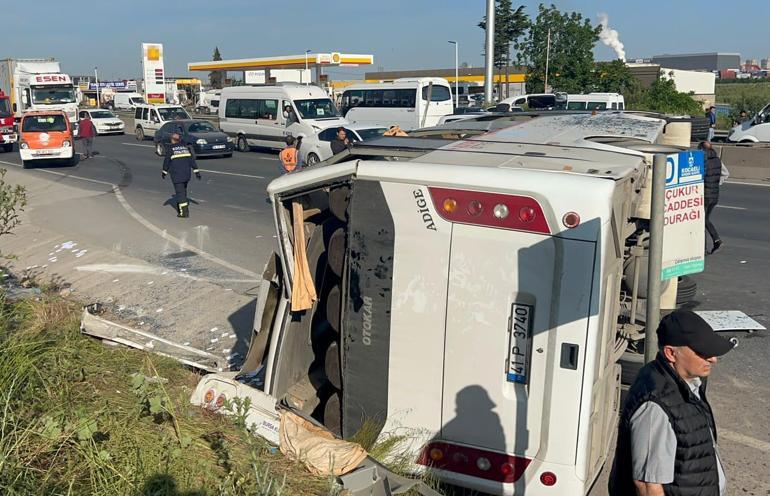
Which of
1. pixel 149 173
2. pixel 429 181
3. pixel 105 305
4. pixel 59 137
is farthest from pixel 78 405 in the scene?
pixel 59 137

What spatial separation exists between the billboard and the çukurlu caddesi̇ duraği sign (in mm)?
50496

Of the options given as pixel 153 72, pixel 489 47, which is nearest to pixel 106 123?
pixel 153 72

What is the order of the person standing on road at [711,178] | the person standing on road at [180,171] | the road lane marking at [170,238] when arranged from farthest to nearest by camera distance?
the person standing on road at [180,171], the person standing on road at [711,178], the road lane marking at [170,238]

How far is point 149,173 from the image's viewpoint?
22797mm

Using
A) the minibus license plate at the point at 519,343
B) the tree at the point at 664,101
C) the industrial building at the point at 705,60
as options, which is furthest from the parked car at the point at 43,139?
the industrial building at the point at 705,60

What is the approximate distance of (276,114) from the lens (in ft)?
91.7

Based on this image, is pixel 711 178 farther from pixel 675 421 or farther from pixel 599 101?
pixel 599 101

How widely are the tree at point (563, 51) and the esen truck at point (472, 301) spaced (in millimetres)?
42742

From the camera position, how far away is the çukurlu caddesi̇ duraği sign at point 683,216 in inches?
150

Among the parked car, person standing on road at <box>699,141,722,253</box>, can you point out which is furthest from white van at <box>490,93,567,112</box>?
person standing on road at <box>699,141,722,253</box>

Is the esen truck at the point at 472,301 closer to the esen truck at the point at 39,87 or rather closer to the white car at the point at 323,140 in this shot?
the white car at the point at 323,140

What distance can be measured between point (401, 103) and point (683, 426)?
29729 mm

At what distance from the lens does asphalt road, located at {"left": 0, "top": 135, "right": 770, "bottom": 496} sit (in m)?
5.90

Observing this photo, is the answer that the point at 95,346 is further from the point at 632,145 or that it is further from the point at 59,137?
the point at 59,137
